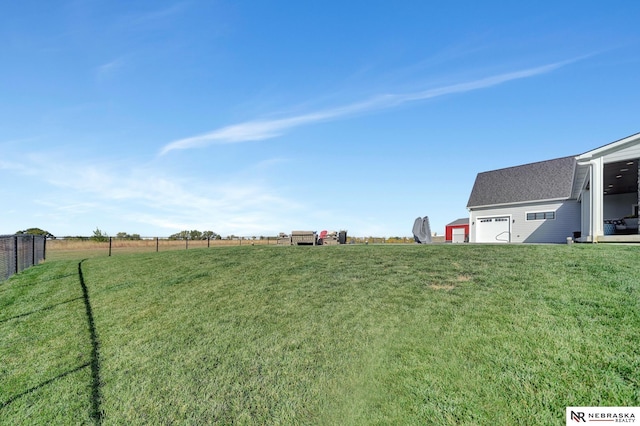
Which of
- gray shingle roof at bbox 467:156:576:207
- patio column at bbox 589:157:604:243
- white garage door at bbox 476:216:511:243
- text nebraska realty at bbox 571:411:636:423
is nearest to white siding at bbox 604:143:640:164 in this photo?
patio column at bbox 589:157:604:243

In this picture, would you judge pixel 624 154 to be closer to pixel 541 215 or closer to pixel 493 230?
pixel 541 215

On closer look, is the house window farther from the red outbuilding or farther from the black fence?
the black fence

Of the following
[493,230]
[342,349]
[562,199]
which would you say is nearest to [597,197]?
[562,199]

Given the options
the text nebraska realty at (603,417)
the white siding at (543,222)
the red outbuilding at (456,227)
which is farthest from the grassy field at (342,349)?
the red outbuilding at (456,227)

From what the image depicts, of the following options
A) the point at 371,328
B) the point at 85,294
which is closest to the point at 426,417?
the point at 371,328

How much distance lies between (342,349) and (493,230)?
22281 mm

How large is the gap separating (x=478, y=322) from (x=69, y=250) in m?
27.8

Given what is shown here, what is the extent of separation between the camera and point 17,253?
11977 millimetres

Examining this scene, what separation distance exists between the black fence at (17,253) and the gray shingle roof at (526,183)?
25.5m

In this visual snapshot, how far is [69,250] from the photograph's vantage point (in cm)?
2355

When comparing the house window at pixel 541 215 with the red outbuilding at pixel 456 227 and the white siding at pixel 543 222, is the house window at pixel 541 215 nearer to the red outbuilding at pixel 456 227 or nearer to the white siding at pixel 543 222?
the white siding at pixel 543 222

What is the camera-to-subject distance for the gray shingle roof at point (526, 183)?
2069 cm

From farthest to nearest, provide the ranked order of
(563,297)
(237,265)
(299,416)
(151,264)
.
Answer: (151,264)
(237,265)
(563,297)
(299,416)

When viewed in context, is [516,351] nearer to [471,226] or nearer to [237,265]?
[237,265]
